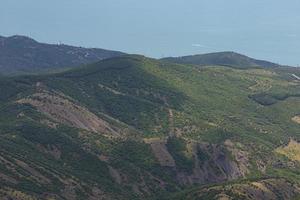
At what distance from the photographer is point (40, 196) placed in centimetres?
16462

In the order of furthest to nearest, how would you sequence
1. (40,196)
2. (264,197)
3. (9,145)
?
(9,145) → (264,197) → (40,196)

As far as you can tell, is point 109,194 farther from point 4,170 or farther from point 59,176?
point 4,170

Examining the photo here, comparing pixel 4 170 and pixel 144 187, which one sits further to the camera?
pixel 144 187

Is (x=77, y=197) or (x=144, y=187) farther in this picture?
(x=144, y=187)

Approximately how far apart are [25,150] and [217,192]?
51589 millimetres

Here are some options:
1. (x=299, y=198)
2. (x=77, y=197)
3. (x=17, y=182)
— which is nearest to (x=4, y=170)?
(x=17, y=182)

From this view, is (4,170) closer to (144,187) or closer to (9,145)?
(9,145)

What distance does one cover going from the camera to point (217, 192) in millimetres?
171375

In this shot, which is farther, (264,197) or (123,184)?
(123,184)

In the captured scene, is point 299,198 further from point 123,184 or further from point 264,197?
point 123,184

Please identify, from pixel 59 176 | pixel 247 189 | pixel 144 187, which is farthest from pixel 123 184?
pixel 247 189

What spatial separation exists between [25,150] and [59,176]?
695 inches

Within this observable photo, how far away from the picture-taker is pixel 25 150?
194 metres

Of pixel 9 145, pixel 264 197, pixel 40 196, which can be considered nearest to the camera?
pixel 40 196
